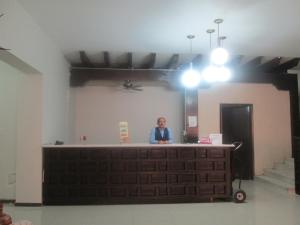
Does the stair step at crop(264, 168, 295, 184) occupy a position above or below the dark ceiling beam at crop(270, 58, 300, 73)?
below

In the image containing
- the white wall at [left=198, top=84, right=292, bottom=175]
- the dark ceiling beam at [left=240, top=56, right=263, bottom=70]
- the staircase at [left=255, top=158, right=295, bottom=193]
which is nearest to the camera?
the staircase at [left=255, top=158, right=295, bottom=193]

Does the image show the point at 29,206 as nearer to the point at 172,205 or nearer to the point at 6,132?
the point at 6,132

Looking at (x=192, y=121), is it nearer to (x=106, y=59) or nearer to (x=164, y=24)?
(x=106, y=59)

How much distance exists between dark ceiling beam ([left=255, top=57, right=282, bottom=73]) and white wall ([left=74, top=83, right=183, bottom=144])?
2.48 m

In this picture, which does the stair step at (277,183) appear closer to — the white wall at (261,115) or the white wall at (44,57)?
the white wall at (261,115)

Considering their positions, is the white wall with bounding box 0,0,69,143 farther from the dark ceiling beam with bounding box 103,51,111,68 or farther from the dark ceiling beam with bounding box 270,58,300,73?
the dark ceiling beam with bounding box 270,58,300,73

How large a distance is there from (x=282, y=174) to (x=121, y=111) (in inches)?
185

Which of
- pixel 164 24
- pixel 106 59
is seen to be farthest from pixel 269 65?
pixel 106 59

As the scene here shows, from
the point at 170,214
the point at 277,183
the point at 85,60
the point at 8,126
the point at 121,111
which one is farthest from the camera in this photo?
the point at 121,111

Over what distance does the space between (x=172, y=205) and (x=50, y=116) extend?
2.99 m

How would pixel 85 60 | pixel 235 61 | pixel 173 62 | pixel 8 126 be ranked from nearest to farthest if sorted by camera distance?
pixel 8 126 < pixel 85 60 < pixel 173 62 < pixel 235 61

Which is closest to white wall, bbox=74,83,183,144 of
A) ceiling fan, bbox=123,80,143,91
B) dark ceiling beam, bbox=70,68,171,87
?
ceiling fan, bbox=123,80,143,91

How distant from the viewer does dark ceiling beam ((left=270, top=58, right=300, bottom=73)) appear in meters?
7.29

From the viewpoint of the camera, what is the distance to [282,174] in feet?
22.6
